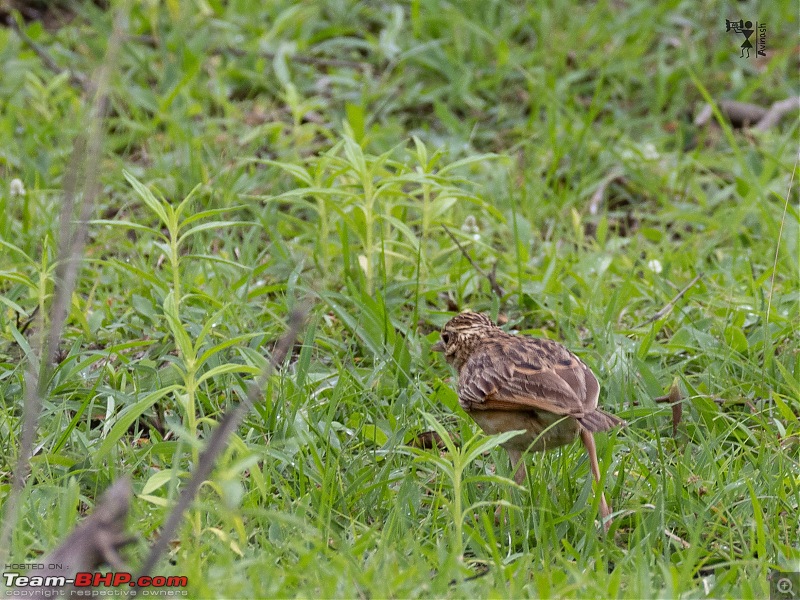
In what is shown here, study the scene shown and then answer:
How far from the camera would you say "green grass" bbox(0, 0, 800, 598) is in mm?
4207

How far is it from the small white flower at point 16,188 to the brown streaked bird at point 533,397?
3.66m

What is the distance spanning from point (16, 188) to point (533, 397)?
13.9 ft

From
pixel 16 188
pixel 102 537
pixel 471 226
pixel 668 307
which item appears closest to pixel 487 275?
pixel 471 226

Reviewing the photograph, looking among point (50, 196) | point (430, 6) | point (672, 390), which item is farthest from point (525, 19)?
point (672, 390)

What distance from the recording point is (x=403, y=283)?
6312 millimetres

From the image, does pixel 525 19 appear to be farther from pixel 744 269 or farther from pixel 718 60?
pixel 744 269

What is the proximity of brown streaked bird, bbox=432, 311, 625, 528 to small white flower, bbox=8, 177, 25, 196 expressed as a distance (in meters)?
3.66

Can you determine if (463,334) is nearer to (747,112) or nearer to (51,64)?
(747,112)

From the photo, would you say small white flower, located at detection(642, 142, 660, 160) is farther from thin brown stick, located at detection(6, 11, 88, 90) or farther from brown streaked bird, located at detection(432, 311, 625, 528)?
thin brown stick, located at detection(6, 11, 88, 90)

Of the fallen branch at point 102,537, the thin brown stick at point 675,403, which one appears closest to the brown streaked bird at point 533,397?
the thin brown stick at point 675,403

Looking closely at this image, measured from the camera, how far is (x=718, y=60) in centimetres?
950

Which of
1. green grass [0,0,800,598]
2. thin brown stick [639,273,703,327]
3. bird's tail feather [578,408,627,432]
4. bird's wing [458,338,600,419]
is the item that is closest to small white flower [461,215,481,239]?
green grass [0,0,800,598]

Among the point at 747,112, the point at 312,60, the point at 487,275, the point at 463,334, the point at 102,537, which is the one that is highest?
the point at 102,537

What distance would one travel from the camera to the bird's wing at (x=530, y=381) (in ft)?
14.8
